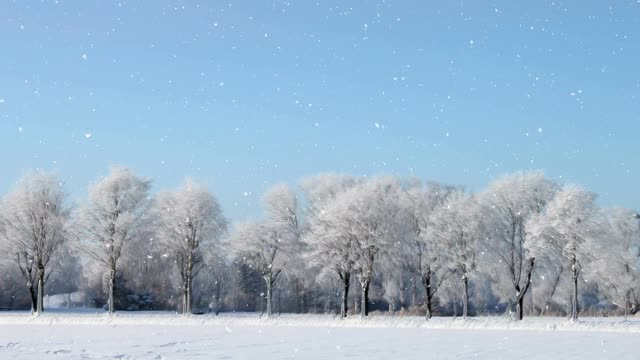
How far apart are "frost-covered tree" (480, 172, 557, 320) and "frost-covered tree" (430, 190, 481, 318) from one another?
1475mm

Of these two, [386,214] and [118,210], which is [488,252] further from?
[118,210]

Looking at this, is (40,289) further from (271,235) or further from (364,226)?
(364,226)

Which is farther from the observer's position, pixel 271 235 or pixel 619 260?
pixel 271 235

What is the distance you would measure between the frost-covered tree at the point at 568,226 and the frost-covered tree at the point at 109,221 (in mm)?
34667

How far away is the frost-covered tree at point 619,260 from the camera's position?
196ft

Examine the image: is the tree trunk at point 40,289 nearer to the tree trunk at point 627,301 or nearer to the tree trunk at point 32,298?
the tree trunk at point 32,298

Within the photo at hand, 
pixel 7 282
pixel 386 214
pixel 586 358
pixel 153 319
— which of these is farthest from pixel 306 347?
pixel 7 282

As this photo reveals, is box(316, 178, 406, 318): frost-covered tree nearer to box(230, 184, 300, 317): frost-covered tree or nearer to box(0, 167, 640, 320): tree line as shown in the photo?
box(0, 167, 640, 320): tree line

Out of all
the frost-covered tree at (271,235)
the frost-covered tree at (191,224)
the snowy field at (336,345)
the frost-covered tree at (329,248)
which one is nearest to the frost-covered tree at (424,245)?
the frost-covered tree at (329,248)

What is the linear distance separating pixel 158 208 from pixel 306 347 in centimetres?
4294

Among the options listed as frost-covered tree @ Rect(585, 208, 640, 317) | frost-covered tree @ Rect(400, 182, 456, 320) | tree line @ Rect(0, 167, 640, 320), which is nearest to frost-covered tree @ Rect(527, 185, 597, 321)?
tree line @ Rect(0, 167, 640, 320)

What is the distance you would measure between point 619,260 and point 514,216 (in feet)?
37.5

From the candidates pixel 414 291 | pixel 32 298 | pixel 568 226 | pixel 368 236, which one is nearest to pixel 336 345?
pixel 368 236

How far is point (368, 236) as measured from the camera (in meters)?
59.9
